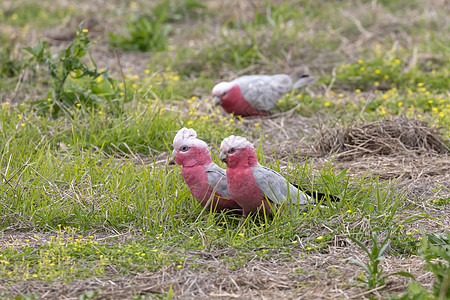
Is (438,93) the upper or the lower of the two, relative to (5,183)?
lower

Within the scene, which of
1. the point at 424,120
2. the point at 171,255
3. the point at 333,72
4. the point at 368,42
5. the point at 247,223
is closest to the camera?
the point at 171,255

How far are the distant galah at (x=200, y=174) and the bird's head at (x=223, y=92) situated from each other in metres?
2.31

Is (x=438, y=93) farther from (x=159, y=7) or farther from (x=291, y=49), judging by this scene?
(x=159, y=7)

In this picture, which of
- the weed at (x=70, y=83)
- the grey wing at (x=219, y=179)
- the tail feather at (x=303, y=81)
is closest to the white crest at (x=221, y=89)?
the tail feather at (x=303, y=81)

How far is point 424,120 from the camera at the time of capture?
564 cm

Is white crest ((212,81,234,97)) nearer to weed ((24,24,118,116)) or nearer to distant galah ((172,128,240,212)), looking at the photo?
weed ((24,24,118,116))

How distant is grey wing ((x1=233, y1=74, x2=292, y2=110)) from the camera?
6285 mm

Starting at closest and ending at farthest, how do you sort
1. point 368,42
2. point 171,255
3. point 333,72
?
point 171,255 < point 333,72 < point 368,42

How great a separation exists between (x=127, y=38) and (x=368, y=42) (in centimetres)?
355

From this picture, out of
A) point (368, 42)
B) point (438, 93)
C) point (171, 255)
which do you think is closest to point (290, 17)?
point (368, 42)

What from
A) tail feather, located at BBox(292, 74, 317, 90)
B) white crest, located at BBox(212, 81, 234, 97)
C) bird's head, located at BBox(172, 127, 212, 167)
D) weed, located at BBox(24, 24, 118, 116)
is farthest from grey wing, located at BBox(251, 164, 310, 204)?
tail feather, located at BBox(292, 74, 317, 90)

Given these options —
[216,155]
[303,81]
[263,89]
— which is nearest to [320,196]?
[216,155]

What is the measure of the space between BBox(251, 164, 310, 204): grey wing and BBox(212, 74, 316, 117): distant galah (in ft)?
8.38

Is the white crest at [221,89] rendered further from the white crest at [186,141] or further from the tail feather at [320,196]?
the tail feather at [320,196]
